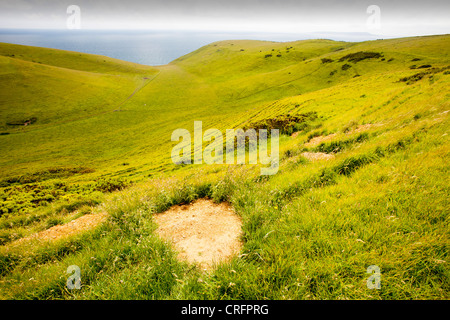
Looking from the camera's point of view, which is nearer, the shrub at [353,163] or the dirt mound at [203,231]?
the dirt mound at [203,231]

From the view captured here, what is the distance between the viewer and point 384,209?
11.6 feet

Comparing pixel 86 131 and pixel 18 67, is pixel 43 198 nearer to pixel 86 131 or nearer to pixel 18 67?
pixel 86 131

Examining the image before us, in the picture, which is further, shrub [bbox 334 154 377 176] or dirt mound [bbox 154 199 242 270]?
shrub [bbox 334 154 377 176]

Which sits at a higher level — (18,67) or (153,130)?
(18,67)

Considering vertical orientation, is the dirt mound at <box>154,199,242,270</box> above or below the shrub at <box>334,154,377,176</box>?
below

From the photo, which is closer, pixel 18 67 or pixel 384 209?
pixel 384 209

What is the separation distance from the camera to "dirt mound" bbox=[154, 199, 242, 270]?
387 centimetres

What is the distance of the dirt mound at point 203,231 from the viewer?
12.7ft

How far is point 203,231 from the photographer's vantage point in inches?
185

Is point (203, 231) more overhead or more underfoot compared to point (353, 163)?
more underfoot

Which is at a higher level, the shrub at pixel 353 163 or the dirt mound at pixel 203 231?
the shrub at pixel 353 163

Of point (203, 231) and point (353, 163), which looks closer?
point (203, 231)

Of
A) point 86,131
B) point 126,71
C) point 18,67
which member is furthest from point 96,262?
point 126,71

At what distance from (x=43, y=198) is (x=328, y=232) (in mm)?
27727
